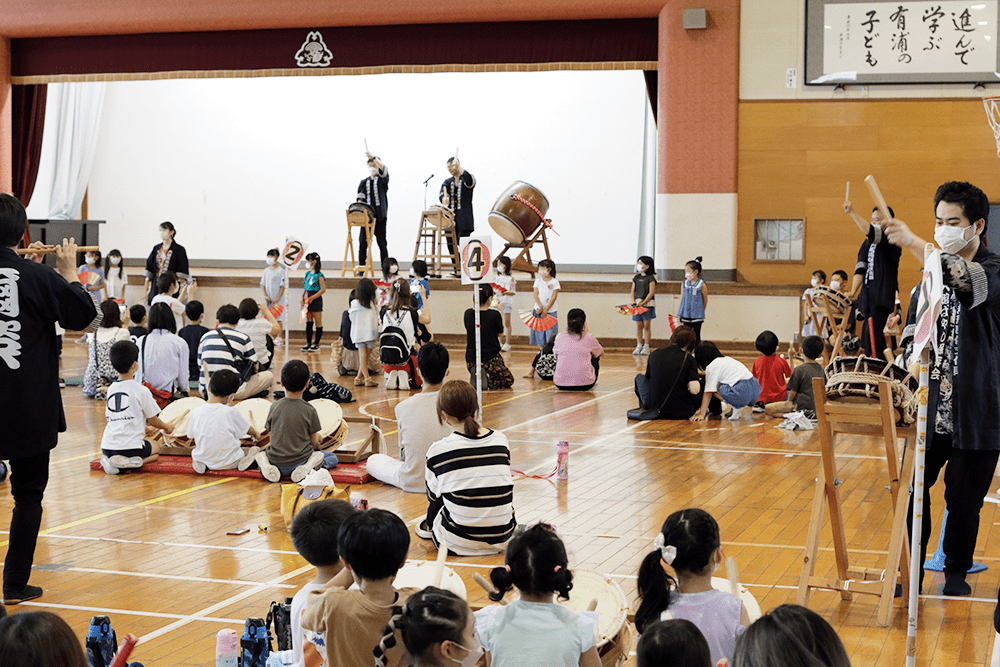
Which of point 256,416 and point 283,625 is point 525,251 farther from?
point 283,625

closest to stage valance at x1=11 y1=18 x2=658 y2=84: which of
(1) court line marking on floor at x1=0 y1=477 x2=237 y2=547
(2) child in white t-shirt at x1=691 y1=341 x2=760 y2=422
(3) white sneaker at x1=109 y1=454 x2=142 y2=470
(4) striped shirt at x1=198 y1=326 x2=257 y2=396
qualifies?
(2) child in white t-shirt at x1=691 y1=341 x2=760 y2=422

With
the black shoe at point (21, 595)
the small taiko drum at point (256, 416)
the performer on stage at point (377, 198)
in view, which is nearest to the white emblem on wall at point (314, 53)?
the performer on stage at point (377, 198)

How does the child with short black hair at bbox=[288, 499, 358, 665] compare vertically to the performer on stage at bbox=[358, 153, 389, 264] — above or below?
below

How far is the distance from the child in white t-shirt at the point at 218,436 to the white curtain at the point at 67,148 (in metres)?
16.0

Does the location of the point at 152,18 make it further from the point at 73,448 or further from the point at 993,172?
the point at 993,172

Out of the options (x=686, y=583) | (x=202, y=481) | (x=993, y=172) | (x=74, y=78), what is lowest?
(x=202, y=481)

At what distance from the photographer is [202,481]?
782 centimetres

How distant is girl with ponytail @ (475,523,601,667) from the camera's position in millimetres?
3049

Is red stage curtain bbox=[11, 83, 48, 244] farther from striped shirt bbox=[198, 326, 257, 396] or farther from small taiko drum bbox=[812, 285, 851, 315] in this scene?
small taiko drum bbox=[812, 285, 851, 315]

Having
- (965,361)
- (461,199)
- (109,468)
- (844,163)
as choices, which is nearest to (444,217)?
(461,199)

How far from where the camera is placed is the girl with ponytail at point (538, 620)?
3.05 m

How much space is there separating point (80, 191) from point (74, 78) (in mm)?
4934

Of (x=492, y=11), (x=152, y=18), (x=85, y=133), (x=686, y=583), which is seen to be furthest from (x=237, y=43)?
(x=686, y=583)

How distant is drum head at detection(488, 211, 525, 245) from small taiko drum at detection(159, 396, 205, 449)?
28.9ft
